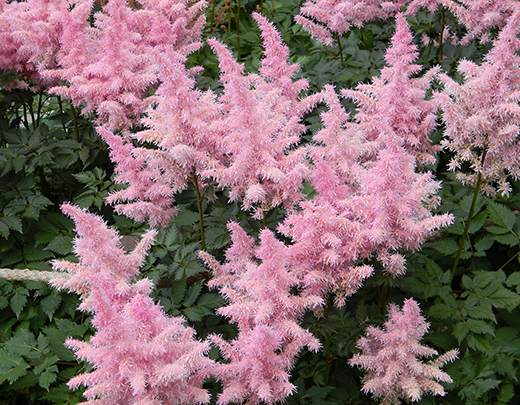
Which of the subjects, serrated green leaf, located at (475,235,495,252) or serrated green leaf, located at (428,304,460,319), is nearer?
serrated green leaf, located at (428,304,460,319)

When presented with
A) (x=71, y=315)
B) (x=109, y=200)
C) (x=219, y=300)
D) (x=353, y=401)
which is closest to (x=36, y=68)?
(x=109, y=200)

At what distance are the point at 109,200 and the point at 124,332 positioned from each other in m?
1.14

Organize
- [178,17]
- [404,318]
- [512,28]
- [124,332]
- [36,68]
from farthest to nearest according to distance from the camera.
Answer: [178,17] < [36,68] < [512,28] < [404,318] < [124,332]

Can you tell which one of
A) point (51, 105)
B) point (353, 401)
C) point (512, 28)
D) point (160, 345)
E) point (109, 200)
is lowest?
point (353, 401)

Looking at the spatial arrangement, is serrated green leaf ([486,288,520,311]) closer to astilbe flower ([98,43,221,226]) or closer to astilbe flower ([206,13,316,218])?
astilbe flower ([206,13,316,218])

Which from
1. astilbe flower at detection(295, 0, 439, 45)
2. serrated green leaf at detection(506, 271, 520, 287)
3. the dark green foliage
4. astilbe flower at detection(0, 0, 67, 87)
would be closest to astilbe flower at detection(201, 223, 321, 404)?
the dark green foliage

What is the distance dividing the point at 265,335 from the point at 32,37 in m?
2.38

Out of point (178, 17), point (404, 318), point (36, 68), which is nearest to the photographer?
point (404, 318)

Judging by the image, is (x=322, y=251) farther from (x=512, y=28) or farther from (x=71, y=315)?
(x=71, y=315)

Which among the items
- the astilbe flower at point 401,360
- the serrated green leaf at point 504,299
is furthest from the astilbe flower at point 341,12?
the astilbe flower at point 401,360

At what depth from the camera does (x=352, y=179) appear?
2.46 metres

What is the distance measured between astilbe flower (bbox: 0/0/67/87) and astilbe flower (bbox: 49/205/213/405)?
5.88 ft

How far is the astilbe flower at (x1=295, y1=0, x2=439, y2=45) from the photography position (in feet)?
11.9

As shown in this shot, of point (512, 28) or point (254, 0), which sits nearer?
point (512, 28)
